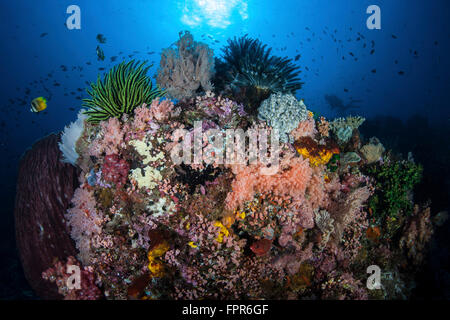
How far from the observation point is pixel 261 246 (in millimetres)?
4340

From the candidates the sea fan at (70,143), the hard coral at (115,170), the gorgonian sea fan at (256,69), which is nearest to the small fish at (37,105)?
the sea fan at (70,143)

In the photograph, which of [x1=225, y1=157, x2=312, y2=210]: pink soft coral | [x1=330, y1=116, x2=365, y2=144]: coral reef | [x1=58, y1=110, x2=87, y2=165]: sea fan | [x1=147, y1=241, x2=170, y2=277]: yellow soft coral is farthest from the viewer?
[x1=330, y1=116, x2=365, y2=144]: coral reef

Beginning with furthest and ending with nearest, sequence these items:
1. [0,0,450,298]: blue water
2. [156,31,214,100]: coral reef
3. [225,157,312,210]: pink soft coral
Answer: [0,0,450,298]: blue water, [156,31,214,100]: coral reef, [225,157,312,210]: pink soft coral

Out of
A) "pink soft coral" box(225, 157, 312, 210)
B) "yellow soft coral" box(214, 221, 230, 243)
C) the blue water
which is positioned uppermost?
the blue water

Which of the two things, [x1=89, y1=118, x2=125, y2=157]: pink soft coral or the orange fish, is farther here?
[x1=89, y1=118, x2=125, y2=157]: pink soft coral

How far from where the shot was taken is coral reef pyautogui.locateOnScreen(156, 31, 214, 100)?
5.66 metres

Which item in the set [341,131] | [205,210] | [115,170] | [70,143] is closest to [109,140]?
[115,170]

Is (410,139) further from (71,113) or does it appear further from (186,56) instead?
(71,113)

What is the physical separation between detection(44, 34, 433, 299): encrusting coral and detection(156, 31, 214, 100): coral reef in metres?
0.72

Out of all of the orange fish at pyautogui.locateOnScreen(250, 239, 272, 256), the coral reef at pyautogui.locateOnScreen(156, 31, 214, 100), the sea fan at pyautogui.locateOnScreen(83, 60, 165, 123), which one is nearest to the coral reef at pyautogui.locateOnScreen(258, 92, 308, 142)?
the coral reef at pyautogui.locateOnScreen(156, 31, 214, 100)

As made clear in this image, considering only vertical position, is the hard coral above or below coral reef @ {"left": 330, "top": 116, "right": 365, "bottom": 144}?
below

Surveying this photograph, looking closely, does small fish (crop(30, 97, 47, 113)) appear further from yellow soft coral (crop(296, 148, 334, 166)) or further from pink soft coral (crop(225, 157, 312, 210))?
yellow soft coral (crop(296, 148, 334, 166))
